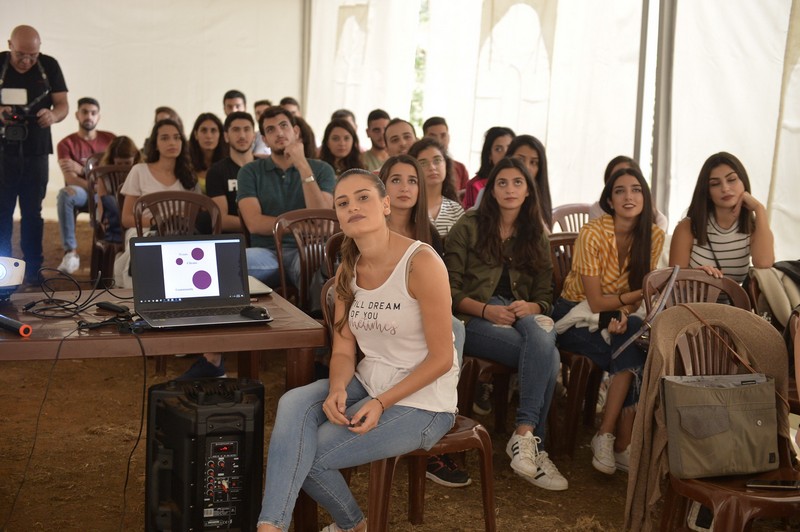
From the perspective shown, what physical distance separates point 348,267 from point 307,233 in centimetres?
Result: 156

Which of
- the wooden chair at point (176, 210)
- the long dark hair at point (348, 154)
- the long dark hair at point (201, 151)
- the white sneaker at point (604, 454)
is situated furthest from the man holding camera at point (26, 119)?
the white sneaker at point (604, 454)

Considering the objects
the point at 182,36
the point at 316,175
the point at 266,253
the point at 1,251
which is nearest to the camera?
the point at 266,253

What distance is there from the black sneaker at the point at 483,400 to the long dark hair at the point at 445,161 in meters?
1.02

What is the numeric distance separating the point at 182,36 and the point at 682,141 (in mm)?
7391

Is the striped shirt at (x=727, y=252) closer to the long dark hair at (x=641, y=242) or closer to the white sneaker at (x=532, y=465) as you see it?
the long dark hair at (x=641, y=242)

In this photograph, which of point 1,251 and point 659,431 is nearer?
point 659,431

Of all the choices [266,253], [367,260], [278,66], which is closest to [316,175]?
[266,253]

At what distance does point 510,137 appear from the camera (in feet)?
17.2

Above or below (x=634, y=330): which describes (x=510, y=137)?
above

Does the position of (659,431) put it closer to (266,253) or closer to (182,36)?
(266,253)

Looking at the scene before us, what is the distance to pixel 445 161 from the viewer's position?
4.62 meters

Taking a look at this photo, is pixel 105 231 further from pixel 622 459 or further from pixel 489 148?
pixel 622 459

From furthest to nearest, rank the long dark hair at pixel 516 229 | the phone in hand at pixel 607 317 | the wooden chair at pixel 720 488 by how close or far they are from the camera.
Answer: the long dark hair at pixel 516 229 < the phone in hand at pixel 607 317 < the wooden chair at pixel 720 488

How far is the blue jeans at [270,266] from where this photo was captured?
14.5 feet
